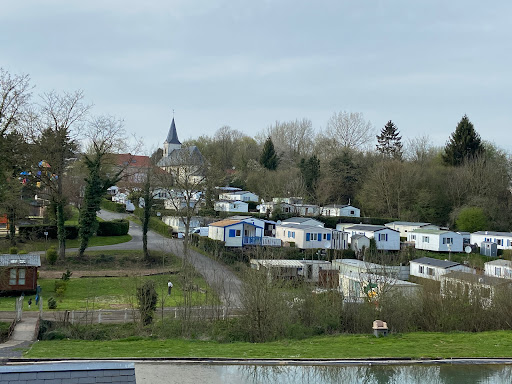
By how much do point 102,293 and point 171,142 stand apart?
6343 centimetres

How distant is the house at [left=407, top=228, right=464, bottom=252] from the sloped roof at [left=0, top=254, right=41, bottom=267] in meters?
31.1

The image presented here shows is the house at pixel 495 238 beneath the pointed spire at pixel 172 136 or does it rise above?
beneath

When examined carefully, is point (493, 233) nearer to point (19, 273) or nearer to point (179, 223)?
point (179, 223)

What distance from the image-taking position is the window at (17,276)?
2367 cm

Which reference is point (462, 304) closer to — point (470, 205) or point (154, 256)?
point (154, 256)

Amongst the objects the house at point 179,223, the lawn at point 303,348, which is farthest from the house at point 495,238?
the lawn at point 303,348

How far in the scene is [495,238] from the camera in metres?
43.0

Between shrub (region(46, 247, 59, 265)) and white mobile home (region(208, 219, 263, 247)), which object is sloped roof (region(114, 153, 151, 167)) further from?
shrub (region(46, 247, 59, 265))

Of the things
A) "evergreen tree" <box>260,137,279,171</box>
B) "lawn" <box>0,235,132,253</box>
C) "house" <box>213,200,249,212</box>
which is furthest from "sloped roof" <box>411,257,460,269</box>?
"evergreen tree" <box>260,137,279,171</box>

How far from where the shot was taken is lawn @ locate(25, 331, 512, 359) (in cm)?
1338

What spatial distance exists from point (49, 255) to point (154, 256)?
6.17 m

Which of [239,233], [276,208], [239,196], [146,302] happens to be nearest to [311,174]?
[239,196]

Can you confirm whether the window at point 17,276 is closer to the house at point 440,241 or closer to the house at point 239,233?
the house at point 239,233

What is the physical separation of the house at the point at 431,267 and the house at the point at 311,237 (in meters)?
6.07
